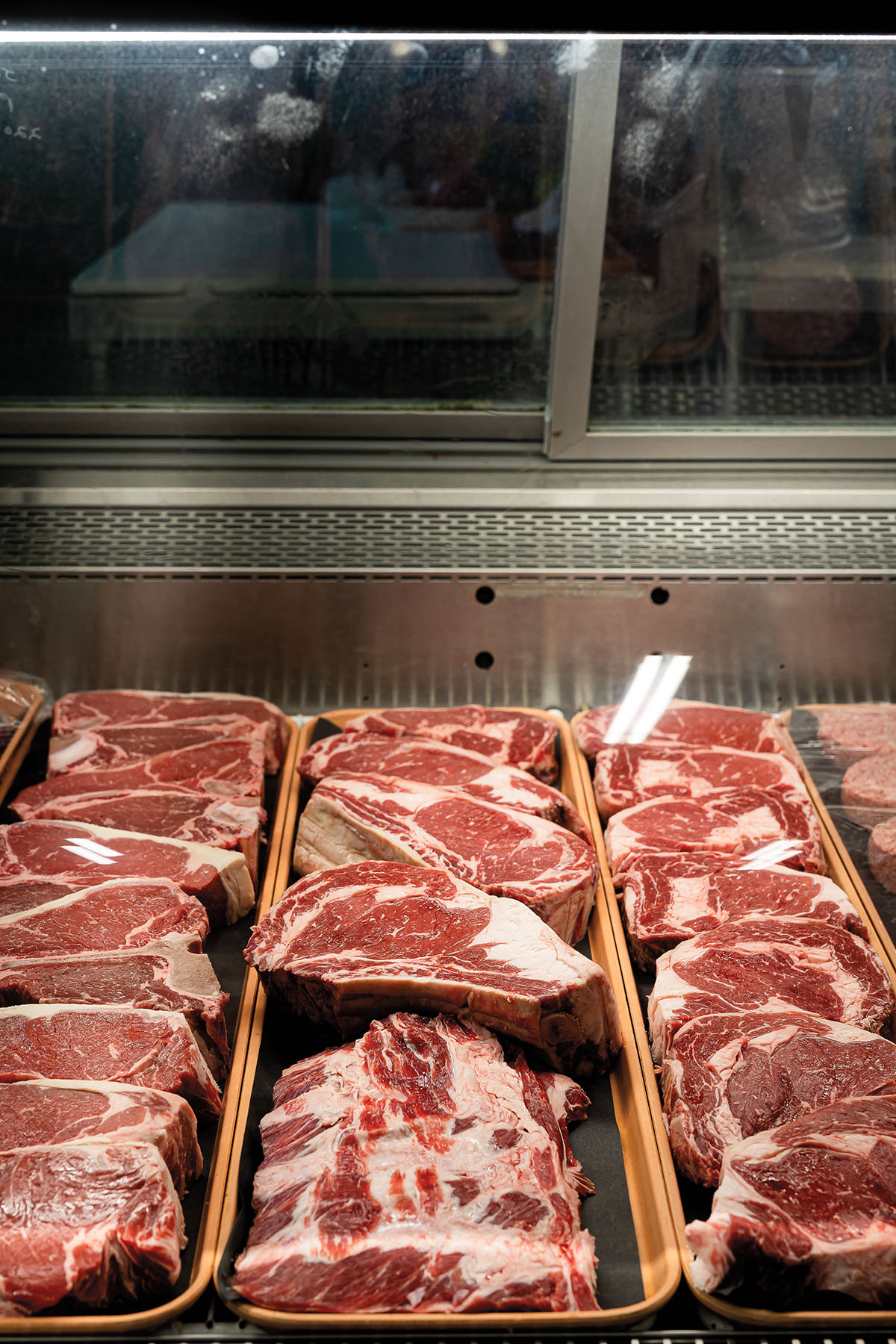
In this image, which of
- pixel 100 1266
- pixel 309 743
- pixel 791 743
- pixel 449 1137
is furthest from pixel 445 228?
pixel 100 1266

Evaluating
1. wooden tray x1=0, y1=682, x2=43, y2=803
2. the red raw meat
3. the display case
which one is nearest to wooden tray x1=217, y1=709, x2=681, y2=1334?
the red raw meat


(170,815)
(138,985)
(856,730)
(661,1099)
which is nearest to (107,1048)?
(138,985)

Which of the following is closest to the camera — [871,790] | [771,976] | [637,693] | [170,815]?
[771,976]

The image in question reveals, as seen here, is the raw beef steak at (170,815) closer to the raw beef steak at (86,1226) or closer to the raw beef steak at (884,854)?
the raw beef steak at (86,1226)

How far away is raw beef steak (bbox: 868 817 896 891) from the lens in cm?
258

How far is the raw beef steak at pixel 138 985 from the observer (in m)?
2.10

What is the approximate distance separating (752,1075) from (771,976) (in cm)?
30

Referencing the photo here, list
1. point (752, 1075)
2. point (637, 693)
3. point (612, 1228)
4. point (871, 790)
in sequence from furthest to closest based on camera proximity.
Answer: point (637, 693) < point (871, 790) < point (752, 1075) < point (612, 1228)

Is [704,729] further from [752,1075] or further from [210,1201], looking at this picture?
[210,1201]

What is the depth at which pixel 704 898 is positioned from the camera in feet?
8.11

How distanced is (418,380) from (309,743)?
111 centimetres

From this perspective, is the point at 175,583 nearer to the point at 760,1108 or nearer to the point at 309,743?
the point at 309,743

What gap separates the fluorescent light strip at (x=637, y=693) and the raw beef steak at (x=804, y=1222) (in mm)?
1455

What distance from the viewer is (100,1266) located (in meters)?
1.62
